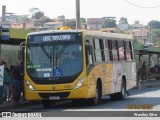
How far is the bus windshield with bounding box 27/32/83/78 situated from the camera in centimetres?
2114

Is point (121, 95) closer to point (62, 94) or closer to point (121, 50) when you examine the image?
point (121, 50)

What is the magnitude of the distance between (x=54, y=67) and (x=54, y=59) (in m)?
0.29

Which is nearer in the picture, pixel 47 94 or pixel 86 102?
pixel 47 94

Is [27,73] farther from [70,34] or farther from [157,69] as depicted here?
[157,69]

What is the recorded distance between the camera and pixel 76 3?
32438mm

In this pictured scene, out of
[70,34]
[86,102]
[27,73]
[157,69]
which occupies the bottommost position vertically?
[157,69]

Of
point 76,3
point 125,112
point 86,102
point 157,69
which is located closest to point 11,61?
point 76,3

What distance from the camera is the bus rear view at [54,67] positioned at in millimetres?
21031

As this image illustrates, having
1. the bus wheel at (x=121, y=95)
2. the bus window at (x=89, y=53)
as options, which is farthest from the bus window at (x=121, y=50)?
the bus window at (x=89, y=53)

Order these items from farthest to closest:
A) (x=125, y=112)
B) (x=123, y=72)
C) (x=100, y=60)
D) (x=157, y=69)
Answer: (x=157, y=69) → (x=123, y=72) → (x=100, y=60) → (x=125, y=112)

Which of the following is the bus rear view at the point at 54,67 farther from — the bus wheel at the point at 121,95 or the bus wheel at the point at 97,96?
the bus wheel at the point at 121,95

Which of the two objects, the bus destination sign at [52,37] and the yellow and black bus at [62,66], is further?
the bus destination sign at [52,37]

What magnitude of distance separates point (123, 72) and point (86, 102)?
3.67 metres

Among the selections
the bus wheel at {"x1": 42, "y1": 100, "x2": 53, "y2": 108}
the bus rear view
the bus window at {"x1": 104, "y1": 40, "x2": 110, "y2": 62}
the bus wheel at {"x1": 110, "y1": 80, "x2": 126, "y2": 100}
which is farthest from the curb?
the bus wheel at {"x1": 110, "y1": 80, "x2": 126, "y2": 100}
